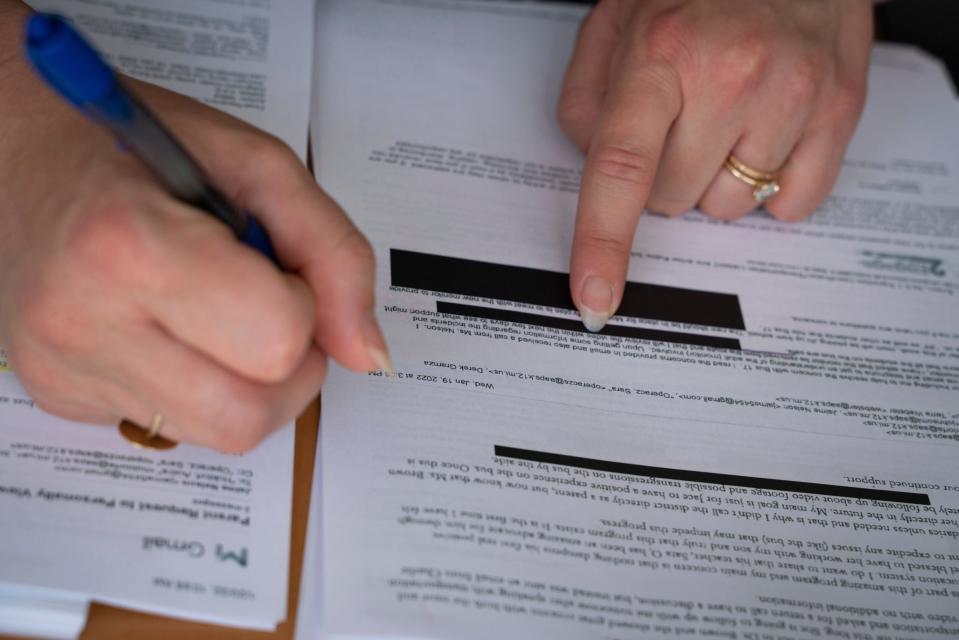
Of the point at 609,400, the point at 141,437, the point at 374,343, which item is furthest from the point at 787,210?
the point at 141,437

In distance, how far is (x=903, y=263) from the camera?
766mm

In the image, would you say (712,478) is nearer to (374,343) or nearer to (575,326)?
(575,326)

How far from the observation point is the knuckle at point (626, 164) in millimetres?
671

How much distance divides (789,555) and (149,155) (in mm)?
441

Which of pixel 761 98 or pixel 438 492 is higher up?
pixel 761 98

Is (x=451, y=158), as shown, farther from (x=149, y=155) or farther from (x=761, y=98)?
(x=149, y=155)

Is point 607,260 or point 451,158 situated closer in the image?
point 607,260

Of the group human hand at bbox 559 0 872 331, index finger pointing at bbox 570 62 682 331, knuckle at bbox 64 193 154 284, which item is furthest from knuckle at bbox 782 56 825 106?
knuckle at bbox 64 193 154 284

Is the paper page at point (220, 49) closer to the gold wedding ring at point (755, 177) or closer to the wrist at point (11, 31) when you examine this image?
the wrist at point (11, 31)

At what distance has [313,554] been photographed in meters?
0.51

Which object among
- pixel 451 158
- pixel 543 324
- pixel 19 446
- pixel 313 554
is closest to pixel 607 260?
pixel 543 324

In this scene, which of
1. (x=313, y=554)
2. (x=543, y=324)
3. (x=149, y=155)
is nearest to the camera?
(x=149, y=155)

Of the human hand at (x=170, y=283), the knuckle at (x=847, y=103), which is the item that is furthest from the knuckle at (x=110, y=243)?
the knuckle at (x=847, y=103)

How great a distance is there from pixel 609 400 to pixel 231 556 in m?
0.27
